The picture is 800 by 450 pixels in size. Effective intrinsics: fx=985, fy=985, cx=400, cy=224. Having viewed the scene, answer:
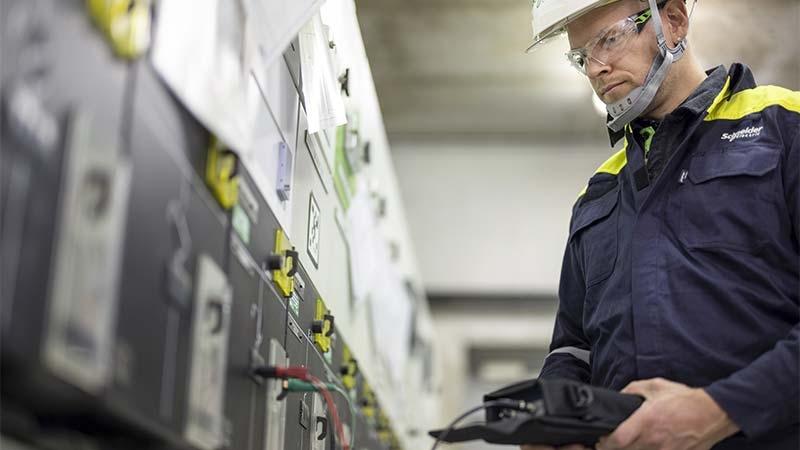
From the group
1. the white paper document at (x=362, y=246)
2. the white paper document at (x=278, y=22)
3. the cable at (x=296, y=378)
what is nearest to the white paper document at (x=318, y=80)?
the white paper document at (x=278, y=22)

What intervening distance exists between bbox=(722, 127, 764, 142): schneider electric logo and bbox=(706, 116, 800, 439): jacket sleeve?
0.40 meters

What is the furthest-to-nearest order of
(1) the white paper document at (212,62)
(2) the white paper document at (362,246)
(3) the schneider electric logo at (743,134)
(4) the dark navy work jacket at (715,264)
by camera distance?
(2) the white paper document at (362,246) < (3) the schneider electric logo at (743,134) < (4) the dark navy work jacket at (715,264) < (1) the white paper document at (212,62)

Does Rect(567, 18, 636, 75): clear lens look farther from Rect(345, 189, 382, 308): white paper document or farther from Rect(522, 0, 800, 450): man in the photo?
Rect(345, 189, 382, 308): white paper document

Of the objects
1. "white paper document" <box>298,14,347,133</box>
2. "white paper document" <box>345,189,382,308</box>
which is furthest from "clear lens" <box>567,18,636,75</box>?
"white paper document" <box>345,189,382,308</box>

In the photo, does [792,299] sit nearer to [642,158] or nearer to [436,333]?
[642,158]

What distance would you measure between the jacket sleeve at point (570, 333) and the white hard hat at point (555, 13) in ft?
1.48

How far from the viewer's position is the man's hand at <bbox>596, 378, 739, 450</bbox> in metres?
1.51

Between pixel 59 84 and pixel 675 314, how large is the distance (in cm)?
113

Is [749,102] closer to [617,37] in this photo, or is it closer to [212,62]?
[617,37]

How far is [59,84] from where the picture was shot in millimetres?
917

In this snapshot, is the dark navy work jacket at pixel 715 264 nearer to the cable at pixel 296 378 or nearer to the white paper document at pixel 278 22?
the cable at pixel 296 378

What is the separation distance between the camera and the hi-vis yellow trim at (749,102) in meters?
1.77

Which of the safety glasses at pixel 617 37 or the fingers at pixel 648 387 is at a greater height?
the safety glasses at pixel 617 37

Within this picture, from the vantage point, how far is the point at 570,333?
2035 mm
